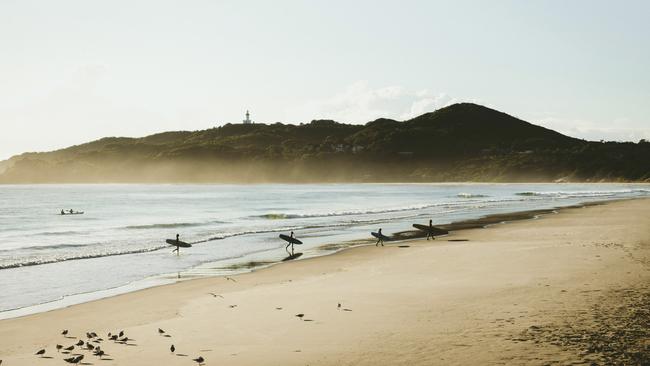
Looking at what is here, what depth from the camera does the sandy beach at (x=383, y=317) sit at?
364 inches

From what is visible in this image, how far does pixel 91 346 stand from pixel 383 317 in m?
5.36

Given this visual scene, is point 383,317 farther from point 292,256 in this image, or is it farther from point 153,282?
point 292,256

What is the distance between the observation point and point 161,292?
15.7m

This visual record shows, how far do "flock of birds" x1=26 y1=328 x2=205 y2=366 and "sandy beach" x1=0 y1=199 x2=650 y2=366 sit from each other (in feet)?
0.33

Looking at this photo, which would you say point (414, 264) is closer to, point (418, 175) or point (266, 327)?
point (266, 327)

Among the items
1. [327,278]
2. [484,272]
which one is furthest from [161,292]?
[484,272]

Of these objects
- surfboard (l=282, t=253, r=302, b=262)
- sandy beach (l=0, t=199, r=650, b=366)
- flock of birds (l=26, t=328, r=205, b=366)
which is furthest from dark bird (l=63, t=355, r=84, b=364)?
surfboard (l=282, t=253, r=302, b=262)

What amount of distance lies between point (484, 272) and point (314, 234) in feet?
57.7

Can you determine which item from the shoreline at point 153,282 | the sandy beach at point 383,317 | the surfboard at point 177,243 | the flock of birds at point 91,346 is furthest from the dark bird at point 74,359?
the surfboard at point 177,243

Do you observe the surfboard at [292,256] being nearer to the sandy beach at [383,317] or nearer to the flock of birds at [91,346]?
the sandy beach at [383,317]

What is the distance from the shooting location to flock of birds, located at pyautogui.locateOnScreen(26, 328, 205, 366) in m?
9.16

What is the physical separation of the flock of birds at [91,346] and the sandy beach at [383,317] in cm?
10

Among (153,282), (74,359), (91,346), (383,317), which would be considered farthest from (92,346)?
(153,282)

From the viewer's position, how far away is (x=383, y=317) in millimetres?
11750
